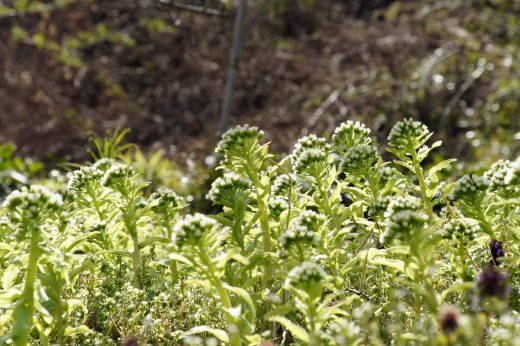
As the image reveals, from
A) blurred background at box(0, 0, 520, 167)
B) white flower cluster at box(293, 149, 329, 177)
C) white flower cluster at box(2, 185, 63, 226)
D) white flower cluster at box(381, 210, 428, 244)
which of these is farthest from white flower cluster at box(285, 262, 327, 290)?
blurred background at box(0, 0, 520, 167)

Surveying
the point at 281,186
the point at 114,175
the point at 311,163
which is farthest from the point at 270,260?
the point at 114,175

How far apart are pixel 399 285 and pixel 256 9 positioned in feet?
27.3

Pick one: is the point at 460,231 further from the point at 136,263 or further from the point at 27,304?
the point at 27,304

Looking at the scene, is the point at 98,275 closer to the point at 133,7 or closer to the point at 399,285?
the point at 399,285

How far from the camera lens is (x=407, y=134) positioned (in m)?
2.61

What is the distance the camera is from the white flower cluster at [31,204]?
199 centimetres

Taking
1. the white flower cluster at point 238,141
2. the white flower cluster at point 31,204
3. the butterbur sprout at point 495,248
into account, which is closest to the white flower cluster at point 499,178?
the butterbur sprout at point 495,248

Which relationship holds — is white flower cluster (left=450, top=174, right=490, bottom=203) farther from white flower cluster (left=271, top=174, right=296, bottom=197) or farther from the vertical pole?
the vertical pole

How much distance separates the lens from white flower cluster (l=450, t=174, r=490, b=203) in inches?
95.7

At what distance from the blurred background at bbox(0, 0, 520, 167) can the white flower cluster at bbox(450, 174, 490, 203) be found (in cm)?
467

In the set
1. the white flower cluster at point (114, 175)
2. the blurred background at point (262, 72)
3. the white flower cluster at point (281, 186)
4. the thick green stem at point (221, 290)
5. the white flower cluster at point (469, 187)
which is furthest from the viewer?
the blurred background at point (262, 72)

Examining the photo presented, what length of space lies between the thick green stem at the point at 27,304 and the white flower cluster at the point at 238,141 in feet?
2.66

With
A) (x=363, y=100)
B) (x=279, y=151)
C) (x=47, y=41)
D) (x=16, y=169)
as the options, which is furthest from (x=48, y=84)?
(x=363, y=100)

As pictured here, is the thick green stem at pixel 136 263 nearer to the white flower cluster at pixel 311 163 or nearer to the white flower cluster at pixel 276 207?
the white flower cluster at pixel 276 207
